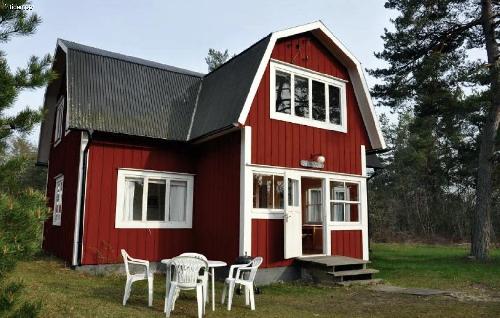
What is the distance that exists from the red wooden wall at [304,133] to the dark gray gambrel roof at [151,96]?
2.04 ft

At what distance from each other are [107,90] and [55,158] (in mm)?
3891

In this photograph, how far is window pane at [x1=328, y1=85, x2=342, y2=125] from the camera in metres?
10.9

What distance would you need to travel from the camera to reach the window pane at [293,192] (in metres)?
9.55

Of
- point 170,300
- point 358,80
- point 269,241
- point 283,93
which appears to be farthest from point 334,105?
point 170,300

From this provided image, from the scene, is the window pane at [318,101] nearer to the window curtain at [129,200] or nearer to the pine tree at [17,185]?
the window curtain at [129,200]

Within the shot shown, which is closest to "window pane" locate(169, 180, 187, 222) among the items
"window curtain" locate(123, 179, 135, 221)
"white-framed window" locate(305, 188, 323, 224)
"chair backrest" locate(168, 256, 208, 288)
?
"window curtain" locate(123, 179, 135, 221)

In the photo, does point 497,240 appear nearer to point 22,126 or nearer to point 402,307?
point 402,307

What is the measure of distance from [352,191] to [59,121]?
8.83 meters

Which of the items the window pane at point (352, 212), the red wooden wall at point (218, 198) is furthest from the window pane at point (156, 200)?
the window pane at point (352, 212)

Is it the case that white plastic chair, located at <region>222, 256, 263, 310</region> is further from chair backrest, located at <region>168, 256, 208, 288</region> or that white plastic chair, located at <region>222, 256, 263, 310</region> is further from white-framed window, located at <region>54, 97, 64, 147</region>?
white-framed window, located at <region>54, 97, 64, 147</region>

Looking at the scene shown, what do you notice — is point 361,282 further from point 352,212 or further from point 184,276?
point 184,276

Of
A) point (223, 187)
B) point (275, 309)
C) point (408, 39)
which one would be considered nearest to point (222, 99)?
point (223, 187)

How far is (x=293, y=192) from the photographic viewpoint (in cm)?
963

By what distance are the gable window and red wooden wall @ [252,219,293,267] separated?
36cm
